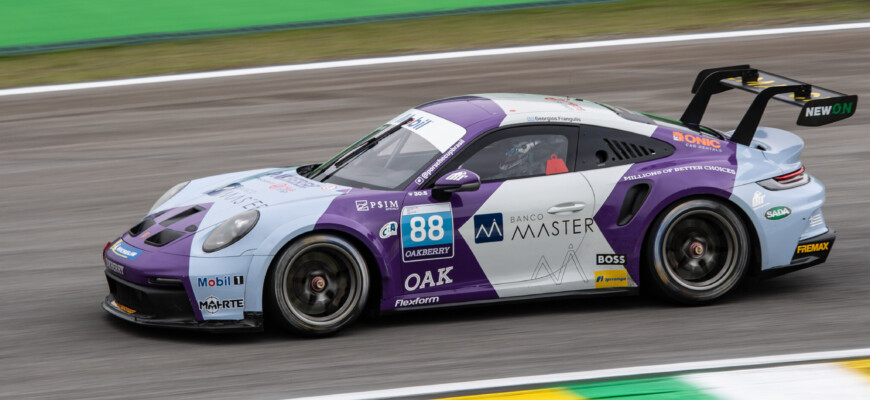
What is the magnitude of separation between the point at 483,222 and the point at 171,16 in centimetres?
1189

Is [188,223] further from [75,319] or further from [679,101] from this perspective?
[679,101]

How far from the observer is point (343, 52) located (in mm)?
15516


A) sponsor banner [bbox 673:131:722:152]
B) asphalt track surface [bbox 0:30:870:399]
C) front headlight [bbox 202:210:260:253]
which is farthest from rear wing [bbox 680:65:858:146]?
front headlight [bbox 202:210:260:253]

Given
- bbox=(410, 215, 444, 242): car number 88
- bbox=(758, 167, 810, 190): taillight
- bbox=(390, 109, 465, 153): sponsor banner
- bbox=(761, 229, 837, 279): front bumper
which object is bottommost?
bbox=(761, 229, 837, 279): front bumper

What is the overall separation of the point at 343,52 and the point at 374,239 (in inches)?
382

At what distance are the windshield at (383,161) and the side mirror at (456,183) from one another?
0.23 meters

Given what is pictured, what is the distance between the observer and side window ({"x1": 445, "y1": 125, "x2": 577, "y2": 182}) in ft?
21.2

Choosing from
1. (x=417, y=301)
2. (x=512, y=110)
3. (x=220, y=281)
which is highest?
(x=512, y=110)

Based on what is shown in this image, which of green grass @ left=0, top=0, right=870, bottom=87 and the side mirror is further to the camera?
green grass @ left=0, top=0, right=870, bottom=87

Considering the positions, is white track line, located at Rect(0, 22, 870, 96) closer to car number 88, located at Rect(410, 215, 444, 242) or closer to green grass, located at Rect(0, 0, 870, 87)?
green grass, located at Rect(0, 0, 870, 87)

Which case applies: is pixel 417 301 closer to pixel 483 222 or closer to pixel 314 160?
pixel 483 222

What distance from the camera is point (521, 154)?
6.54 metres

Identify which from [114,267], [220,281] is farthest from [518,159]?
[114,267]

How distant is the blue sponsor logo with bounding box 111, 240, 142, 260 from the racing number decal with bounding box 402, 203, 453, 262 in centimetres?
154
